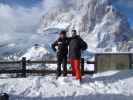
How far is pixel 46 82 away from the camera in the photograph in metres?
13.4

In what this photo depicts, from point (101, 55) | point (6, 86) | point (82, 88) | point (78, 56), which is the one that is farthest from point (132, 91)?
point (101, 55)

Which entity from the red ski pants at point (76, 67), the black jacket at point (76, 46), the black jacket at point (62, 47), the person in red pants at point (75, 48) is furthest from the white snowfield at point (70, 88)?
the black jacket at point (62, 47)

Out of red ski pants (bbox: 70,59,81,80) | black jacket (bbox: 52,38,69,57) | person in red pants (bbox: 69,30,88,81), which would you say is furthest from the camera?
black jacket (bbox: 52,38,69,57)

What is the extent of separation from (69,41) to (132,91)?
3272 mm

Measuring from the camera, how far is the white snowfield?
11.6 meters

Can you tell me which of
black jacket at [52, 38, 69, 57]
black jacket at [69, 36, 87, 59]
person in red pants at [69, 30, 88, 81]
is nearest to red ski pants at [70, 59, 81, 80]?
person in red pants at [69, 30, 88, 81]

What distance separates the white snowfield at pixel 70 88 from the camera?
11.6 meters

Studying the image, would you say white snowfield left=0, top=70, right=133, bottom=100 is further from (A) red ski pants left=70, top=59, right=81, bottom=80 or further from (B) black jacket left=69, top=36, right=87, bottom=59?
(B) black jacket left=69, top=36, right=87, bottom=59

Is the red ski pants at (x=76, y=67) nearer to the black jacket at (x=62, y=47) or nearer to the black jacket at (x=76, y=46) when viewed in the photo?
the black jacket at (x=76, y=46)

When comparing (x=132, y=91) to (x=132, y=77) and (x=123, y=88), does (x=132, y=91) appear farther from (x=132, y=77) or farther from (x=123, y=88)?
(x=132, y=77)

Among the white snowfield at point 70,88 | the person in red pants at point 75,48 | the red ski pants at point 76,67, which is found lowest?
the white snowfield at point 70,88

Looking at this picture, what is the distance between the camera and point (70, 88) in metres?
12.6

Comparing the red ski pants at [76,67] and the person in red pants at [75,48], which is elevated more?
the person in red pants at [75,48]

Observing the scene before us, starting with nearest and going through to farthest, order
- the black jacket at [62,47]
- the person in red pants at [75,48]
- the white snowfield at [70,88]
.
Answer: the white snowfield at [70,88] → the person in red pants at [75,48] → the black jacket at [62,47]
